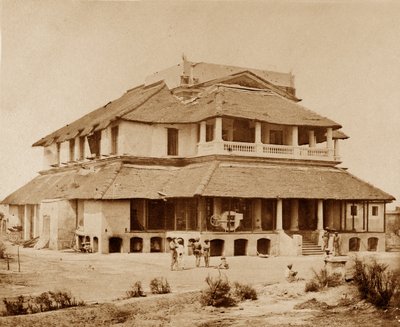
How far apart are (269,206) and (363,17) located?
11.6 metres

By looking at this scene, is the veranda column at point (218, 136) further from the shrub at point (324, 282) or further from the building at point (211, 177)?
the shrub at point (324, 282)

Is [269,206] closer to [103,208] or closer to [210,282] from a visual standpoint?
[103,208]

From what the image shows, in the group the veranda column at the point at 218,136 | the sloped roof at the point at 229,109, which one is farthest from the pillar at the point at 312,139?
the veranda column at the point at 218,136

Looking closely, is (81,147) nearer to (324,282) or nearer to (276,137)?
(276,137)

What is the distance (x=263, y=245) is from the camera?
2488 centimetres

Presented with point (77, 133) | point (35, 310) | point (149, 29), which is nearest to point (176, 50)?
point (149, 29)

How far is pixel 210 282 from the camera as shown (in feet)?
46.6

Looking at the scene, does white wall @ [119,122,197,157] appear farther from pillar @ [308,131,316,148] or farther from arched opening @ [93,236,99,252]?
pillar @ [308,131,316,148]

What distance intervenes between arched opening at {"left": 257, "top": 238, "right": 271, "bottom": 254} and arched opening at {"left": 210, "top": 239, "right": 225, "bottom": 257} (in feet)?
5.87

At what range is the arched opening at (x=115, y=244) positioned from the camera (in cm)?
2459

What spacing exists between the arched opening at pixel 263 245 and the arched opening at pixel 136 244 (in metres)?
4.61

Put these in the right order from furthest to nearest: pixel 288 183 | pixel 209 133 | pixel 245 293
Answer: pixel 209 133 → pixel 288 183 → pixel 245 293

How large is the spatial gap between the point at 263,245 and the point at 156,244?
4.25 m

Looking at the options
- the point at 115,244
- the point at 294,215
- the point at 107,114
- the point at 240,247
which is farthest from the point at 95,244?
the point at 294,215
